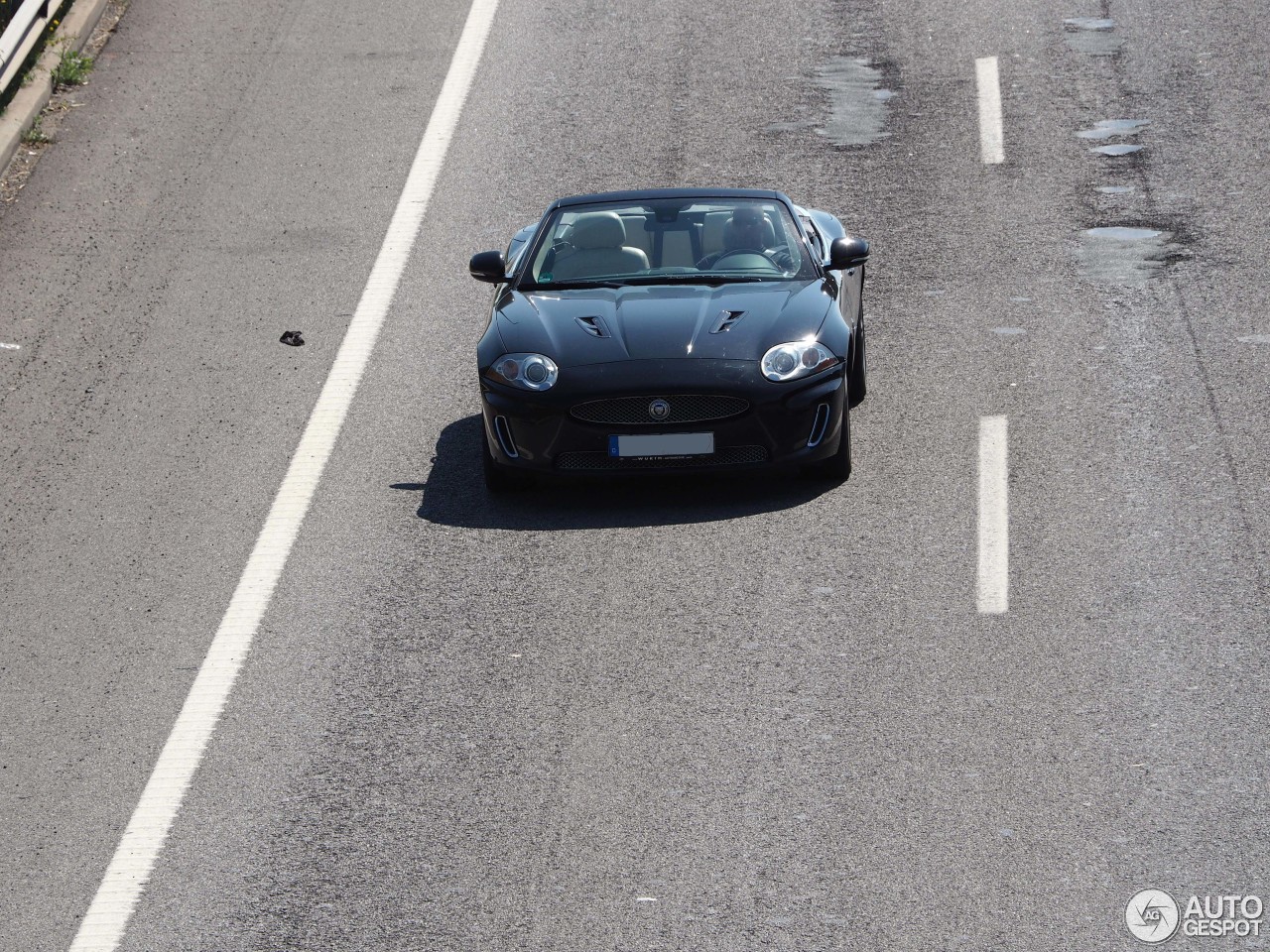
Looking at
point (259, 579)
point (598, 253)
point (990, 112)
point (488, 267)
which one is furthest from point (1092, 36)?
point (259, 579)

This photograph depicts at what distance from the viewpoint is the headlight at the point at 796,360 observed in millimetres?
9164

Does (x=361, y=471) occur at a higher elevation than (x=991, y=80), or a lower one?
higher

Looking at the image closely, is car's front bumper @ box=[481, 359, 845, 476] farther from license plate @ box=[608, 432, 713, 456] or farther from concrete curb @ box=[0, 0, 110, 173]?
concrete curb @ box=[0, 0, 110, 173]

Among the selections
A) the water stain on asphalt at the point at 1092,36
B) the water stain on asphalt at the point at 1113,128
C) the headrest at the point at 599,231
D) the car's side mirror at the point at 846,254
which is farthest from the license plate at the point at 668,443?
the water stain on asphalt at the point at 1092,36

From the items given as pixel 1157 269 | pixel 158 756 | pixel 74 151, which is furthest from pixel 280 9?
pixel 158 756

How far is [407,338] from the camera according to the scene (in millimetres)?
11875

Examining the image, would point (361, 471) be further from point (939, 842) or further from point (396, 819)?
point (939, 842)

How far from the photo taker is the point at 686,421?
906cm

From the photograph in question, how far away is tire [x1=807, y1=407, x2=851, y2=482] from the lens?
30.7 feet

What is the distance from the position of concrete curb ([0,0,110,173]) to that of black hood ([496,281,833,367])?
260 inches

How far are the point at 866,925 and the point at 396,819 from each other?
1.80m

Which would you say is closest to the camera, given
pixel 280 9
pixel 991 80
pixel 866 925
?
pixel 866 925

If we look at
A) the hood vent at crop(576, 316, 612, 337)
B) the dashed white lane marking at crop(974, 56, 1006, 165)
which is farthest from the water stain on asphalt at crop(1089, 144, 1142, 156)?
the hood vent at crop(576, 316, 612, 337)

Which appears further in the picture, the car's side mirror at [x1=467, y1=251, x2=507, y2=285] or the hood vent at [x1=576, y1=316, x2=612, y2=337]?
the car's side mirror at [x1=467, y1=251, x2=507, y2=285]
